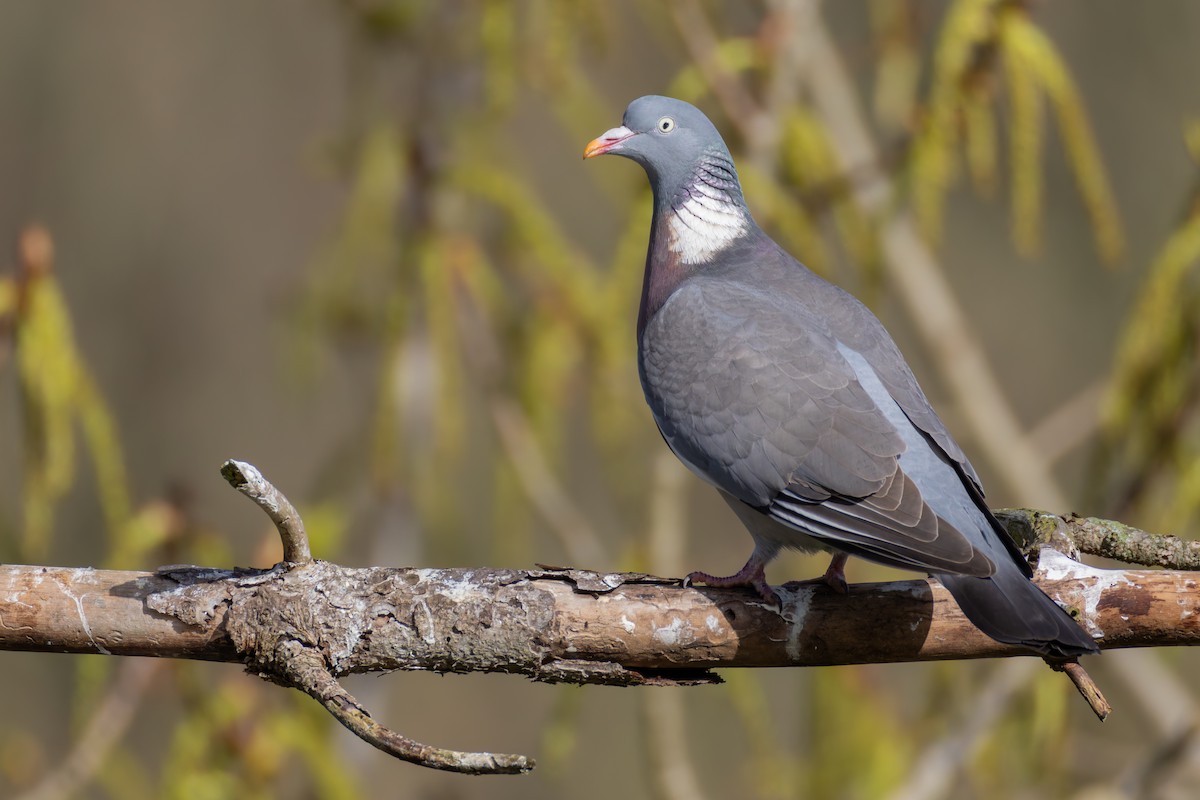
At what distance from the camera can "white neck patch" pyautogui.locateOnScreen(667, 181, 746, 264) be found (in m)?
3.60

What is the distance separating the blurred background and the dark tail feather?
4.14 ft

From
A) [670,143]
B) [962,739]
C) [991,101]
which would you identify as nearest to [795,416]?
[670,143]

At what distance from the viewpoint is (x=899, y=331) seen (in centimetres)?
845

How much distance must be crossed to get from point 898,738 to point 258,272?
5880mm

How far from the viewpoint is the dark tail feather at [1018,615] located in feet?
8.05

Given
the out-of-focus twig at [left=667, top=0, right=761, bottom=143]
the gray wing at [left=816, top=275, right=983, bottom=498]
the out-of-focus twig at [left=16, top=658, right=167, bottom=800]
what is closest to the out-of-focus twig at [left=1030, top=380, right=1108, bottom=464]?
the out-of-focus twig at [left=667, top=0, right=761, bottom=143]

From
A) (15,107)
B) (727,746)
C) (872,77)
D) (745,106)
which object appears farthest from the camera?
(727,746)

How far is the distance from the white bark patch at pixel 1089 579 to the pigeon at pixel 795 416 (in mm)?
121

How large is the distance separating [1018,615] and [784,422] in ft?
2.50

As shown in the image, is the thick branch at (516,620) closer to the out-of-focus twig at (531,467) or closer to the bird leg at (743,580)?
the bird leg at (743,580)

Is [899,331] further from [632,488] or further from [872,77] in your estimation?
[632,488]

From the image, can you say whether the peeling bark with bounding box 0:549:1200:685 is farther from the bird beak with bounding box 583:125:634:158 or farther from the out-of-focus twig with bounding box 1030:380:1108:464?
the out-of-focus twig with bounding box 1030:380:1108:464

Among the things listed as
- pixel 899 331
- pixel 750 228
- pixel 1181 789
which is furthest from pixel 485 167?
pixel 899 331

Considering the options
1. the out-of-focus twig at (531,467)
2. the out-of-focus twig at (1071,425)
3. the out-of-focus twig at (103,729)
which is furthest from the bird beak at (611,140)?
the out-of-focus twig at (1071,425)
